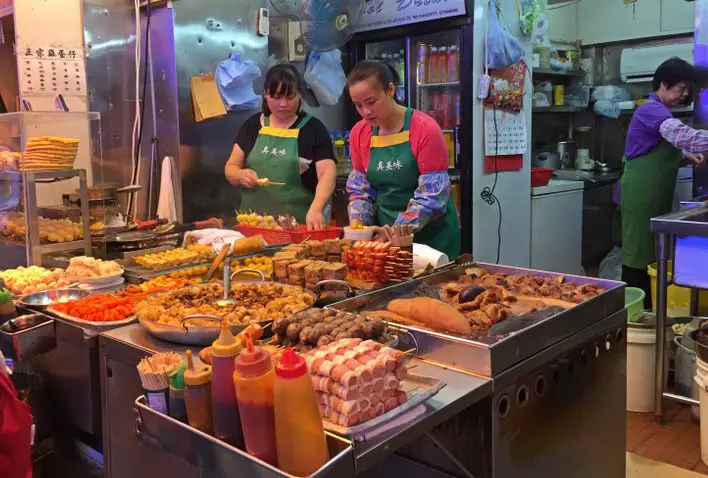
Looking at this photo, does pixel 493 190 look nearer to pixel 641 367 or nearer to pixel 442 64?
pixel 442 64

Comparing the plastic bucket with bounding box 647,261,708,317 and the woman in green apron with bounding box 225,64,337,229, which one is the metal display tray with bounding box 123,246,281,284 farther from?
the plastic bucket with bounding box 647,261,708,317

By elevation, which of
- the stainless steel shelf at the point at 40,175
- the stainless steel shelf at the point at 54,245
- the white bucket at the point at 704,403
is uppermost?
the stainless steel shelf at the point at 40,175

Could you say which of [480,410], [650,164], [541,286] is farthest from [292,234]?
[650,164]

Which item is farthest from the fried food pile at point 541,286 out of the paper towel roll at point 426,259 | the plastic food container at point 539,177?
the plastic food container at point 539,177

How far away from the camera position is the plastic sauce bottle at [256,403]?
1317mm

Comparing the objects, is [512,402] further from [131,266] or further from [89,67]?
[89,67]

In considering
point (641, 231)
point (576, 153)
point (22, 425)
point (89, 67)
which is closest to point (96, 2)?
point (89, 67)

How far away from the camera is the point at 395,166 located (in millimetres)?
3658

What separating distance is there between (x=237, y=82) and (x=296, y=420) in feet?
12.8

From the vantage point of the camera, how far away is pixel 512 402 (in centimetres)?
193

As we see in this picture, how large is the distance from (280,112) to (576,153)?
4.62 meters

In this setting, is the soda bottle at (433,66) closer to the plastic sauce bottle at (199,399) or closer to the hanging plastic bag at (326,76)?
the hanging plastic bag at (326,76)

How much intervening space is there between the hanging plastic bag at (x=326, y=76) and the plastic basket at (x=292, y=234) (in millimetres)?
2521

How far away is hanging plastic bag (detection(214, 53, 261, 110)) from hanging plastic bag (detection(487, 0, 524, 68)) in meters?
1.82
